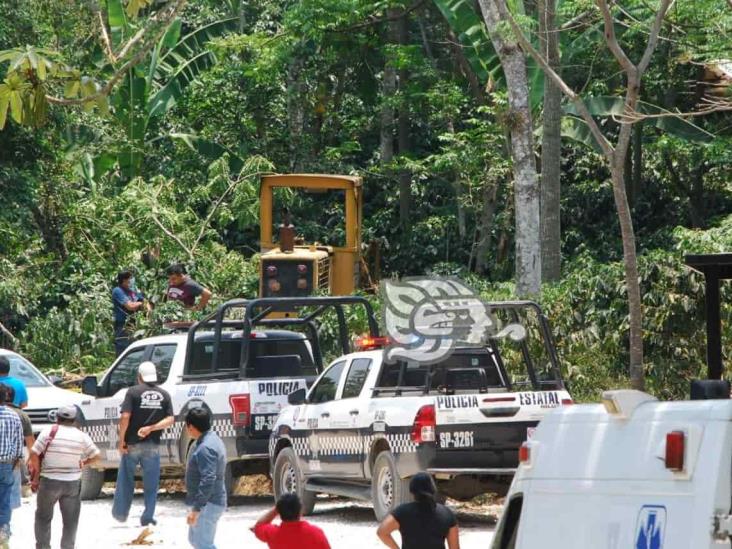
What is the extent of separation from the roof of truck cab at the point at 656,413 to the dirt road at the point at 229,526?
6924 mm

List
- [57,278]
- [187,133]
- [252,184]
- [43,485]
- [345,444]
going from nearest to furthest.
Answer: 1. [43,485]
2. [345,444]
3. [57,278]
4. [252,184]
5. [187,133]

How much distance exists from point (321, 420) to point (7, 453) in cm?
355

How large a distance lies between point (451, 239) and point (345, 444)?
62.9 feet

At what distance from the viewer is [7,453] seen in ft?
42.6

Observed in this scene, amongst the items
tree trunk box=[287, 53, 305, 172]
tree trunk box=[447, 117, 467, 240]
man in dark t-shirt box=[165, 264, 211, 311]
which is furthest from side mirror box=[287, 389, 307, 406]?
tree trunk box=[287, 53, 305, 172]

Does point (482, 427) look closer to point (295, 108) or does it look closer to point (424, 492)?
point (424, 492)

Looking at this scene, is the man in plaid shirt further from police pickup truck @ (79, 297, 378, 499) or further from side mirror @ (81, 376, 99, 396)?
side mirror @ (81, 376, 99, 396)

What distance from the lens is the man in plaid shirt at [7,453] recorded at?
1299 cm

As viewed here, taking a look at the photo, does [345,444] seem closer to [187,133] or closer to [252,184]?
[252,184]

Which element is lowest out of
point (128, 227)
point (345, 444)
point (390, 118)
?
point (345, 444)

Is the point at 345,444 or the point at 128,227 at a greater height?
the point at 128,227

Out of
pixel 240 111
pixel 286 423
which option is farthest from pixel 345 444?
pixel 240 111

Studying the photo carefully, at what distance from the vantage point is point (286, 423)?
15.9 meters

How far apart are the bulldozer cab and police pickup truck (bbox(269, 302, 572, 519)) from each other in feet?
26.7
